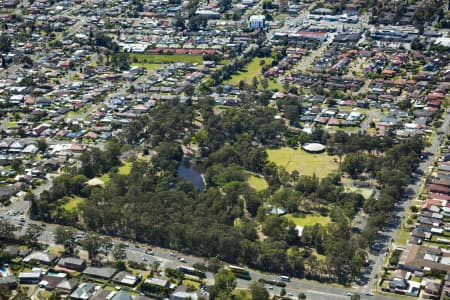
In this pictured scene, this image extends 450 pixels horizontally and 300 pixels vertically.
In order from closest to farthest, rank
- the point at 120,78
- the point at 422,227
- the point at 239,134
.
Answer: the point at 422,227
the point at 239,134
the point at 120,78

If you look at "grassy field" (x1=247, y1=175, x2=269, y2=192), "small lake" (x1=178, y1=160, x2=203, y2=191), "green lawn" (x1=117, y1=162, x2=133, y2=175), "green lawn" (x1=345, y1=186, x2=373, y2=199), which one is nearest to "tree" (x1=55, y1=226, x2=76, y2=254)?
"green lawn" (x1=117, y1=162, x2=133, y2=175)

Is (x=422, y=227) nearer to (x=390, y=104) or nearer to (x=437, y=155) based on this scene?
(x=437, y=155)

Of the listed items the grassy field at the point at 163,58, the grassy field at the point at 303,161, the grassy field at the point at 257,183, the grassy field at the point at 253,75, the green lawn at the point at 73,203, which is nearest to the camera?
the green lawn at the point at 73,203

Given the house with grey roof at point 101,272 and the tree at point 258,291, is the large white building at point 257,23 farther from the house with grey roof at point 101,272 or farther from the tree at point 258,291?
the tree at point 258,291

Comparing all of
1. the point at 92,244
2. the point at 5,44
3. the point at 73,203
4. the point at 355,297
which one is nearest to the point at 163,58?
the point at 5,44

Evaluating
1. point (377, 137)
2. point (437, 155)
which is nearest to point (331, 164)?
point (377, 137)

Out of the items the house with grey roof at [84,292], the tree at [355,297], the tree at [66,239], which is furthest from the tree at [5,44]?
the tree at [355,297]

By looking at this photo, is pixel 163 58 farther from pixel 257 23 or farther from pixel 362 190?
pixel 362 190
